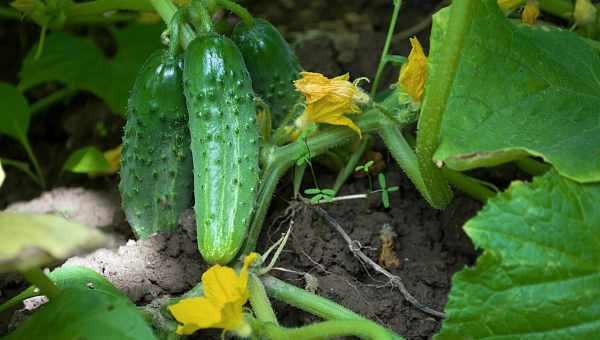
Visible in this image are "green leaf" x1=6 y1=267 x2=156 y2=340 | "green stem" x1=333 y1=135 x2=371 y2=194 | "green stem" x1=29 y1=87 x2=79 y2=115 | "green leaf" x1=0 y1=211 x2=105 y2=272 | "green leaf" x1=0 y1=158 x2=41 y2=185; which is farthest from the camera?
"green stem" x1=29 y1=87 x2=79 y2=115

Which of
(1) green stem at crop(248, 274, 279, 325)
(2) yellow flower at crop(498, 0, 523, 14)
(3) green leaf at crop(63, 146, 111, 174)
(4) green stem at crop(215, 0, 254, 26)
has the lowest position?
(1) green stem at crop(248, 274, 279, 325)

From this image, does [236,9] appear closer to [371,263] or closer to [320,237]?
[320,237]

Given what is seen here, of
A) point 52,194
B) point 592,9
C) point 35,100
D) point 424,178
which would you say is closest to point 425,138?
point 424,178

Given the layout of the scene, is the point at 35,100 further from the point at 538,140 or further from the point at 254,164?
the point at 538,140

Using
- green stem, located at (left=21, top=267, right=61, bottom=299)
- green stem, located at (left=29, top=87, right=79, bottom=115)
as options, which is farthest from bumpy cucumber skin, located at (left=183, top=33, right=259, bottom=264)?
green stem, located at (left=29, top=87, right=79, bottom=115)

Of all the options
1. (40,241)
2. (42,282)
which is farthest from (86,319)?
(40,241)

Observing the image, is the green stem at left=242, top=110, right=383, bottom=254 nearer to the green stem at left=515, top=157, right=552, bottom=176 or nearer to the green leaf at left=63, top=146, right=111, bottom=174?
the green stem at left=515, top=157, right=552, bottom=176
